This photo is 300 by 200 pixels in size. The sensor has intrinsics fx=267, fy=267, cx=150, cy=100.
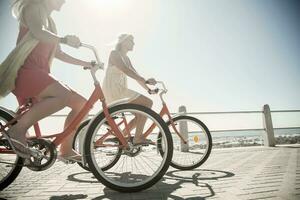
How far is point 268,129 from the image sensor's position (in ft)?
29.1

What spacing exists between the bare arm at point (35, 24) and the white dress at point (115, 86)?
1591mm

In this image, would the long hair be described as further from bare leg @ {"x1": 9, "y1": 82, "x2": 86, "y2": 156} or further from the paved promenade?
the paved promenade

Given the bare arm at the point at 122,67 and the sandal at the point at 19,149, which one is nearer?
the sandal at the point at 19,149

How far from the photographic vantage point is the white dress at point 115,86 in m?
4.12

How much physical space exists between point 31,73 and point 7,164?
96 centimetres

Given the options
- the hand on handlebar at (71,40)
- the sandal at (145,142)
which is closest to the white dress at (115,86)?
the sandal at (145,142)

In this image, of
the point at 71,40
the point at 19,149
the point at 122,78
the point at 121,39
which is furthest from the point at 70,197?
the point at 121,39

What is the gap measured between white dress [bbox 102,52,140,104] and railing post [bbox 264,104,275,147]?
635 cm

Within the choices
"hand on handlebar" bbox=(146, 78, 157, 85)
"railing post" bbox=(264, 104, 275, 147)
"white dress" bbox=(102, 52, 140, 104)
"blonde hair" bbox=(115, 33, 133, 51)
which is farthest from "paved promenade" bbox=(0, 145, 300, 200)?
"railing post" bbox=(264, 104, 275, 147)

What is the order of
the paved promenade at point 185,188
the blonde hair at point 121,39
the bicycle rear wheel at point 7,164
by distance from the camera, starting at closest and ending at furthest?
the paved promenade at point 185,188
the bicycle rear wheel at point 7,164
the blonde hair at point 121,39

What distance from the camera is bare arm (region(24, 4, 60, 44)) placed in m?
2.59

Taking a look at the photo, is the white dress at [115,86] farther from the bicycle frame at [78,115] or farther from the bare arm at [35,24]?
the bare arm at [35,24]

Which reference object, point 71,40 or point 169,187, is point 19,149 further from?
point 169,187

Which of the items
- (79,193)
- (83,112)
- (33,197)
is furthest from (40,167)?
(83,112)
